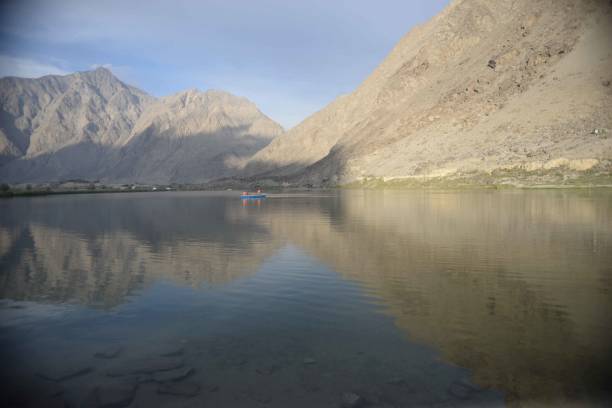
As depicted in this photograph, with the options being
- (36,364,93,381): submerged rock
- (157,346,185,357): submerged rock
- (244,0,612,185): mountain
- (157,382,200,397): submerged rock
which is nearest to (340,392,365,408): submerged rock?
(157,382,200,397): submerged rock

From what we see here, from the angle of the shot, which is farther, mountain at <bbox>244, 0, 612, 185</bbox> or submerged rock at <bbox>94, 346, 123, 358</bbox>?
mountain at <bbox>244, 0, 612, 185</bbox>

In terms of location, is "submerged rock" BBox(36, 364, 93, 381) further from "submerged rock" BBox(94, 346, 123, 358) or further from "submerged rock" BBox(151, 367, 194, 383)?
"submerged rock" BBox(151, 367, 194, 383)

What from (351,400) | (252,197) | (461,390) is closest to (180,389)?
(351,400)

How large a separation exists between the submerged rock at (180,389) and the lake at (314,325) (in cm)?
4

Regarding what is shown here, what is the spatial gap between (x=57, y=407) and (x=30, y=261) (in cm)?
1650

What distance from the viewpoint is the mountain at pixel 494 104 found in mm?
85875

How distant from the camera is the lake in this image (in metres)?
8.13

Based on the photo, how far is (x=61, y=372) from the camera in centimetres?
→ 898

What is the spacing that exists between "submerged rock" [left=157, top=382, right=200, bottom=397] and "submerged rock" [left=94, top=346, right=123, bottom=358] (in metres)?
2.11

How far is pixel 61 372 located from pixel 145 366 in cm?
171

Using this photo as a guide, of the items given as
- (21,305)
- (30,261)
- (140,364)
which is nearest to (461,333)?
(140,364)

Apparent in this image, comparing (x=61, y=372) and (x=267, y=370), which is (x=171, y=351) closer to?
(x=61, y=372)

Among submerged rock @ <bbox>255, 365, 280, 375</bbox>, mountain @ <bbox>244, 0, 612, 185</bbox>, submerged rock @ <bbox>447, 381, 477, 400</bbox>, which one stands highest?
mountain @ <bbox>244, 0, 612, 185</bbox>

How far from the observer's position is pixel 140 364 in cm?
929
